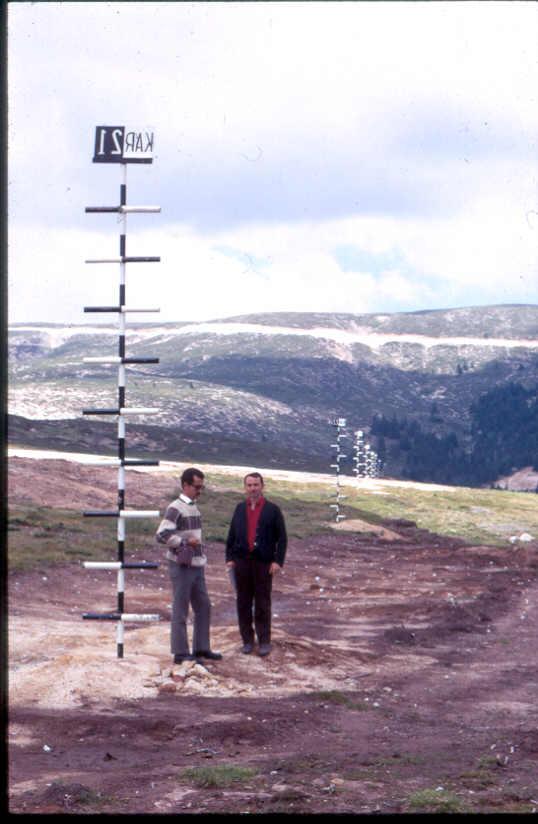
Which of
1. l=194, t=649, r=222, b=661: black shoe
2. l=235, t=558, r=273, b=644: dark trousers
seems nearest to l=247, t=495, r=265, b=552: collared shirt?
l=235, t=558, r=273, b=644: dark trousers

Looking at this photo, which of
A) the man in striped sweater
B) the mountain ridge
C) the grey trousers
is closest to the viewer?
the man in striped sweater

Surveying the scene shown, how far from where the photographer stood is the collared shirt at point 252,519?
15.6m

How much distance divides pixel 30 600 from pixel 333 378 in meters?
152

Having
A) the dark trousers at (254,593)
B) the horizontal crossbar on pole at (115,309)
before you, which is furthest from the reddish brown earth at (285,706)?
the horizontal crossbar on pole at (115,309)

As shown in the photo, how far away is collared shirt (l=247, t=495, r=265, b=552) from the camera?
51.1 feet

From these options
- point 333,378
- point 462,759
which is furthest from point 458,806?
point 333,378

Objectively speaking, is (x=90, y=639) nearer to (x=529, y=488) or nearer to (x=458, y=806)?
(x=458, y=806)

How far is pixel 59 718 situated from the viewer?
1283 cm

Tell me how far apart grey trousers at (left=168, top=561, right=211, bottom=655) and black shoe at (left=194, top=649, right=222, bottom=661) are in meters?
0.03

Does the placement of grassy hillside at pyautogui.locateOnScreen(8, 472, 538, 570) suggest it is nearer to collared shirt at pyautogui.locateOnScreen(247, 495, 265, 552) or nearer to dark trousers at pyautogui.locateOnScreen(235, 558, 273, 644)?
dark trousers at pyautogui.locateOnScreen(235, 558, 273, 644)

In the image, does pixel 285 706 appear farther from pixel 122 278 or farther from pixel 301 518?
pixel 301 518

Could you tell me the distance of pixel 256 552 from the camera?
15.6m

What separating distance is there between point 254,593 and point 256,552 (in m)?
0.55

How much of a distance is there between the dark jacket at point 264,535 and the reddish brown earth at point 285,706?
1.19 m
